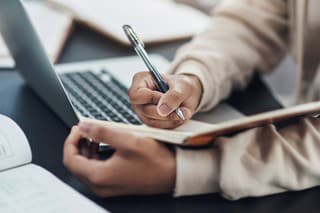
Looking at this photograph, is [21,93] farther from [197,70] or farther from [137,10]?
[137,10]

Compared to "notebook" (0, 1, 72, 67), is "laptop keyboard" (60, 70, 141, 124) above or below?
below

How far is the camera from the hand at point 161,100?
89cm

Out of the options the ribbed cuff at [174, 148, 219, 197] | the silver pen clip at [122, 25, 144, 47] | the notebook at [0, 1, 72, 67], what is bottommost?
the ribbed cuff at [174, 148, 219, 197]

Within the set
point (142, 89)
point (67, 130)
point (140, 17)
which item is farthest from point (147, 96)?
point (140, 17)

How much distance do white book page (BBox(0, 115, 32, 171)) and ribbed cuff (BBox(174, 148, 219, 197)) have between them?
7.6 inches

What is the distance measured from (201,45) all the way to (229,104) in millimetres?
131

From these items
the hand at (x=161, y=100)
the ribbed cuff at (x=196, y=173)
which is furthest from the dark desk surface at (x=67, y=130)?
the hand at (x=161, y=100)

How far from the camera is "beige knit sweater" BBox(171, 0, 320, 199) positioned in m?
0.81

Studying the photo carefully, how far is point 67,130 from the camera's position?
0.93 metres

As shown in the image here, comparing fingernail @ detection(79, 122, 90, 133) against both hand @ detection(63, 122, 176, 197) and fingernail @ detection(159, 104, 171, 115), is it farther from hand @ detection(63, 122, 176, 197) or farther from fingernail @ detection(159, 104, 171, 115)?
fingernail @ detection(159, 104, 171, 115)

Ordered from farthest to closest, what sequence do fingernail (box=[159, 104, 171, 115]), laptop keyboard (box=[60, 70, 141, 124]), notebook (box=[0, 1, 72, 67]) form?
notebook (box=[0, 1, 72, 67])
laptop keyboard (box=[60, 70, 141, 124])
fingernail (box=[159, 104, 171, 115])

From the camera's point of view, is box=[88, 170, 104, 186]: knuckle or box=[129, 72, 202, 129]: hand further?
box=[129, 72, 202, 129]: hand

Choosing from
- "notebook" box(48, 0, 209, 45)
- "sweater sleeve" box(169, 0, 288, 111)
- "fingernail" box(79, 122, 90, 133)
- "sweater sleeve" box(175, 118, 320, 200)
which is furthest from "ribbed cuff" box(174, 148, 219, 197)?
"notebook" box(48, 0, 209, 45)

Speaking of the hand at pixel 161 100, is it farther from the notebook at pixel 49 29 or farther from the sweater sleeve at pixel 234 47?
the notebook at pixel 49 29
